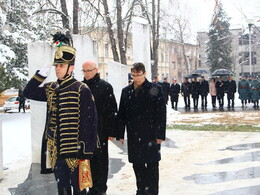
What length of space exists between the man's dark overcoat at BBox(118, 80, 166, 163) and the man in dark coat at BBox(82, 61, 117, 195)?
375mm

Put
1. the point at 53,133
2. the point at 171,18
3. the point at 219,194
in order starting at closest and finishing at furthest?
the point at 53,133, the point at 219,194, the point at 171,18

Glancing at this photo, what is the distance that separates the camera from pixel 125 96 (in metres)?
5.30

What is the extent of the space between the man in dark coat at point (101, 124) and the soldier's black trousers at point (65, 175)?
3.80 ft

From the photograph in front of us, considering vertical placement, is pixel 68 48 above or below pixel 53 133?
above

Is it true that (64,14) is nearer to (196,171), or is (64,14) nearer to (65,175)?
(196,171)

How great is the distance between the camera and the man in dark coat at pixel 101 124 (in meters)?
5.37

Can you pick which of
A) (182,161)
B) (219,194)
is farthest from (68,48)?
(182,161)

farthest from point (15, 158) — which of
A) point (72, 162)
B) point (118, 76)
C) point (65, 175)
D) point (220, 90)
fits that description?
point (220, 90)

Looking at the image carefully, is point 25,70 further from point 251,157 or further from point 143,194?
point 143,194

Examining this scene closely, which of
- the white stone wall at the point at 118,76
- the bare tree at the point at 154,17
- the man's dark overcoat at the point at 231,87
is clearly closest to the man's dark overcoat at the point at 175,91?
the man's dark overcoat at the point at 231,87

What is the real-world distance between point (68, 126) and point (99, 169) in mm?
1474

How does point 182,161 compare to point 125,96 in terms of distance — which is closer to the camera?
point 125,96

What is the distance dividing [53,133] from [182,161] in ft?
13.7

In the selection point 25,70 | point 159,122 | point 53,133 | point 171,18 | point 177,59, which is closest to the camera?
point 53,133
